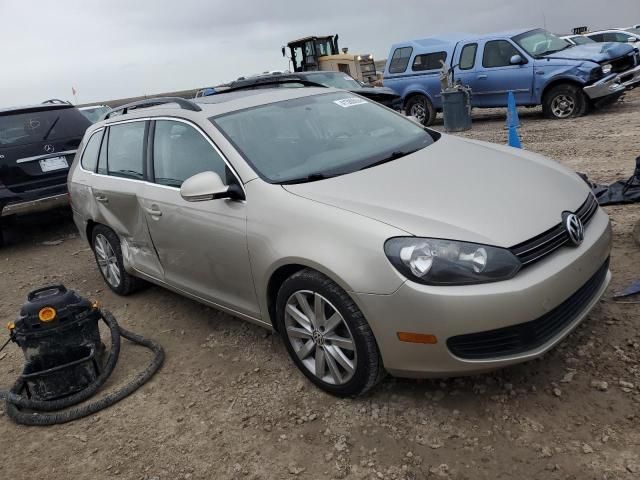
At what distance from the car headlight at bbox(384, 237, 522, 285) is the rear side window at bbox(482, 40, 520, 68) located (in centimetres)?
1039

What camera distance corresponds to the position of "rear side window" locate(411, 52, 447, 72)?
41.8ft

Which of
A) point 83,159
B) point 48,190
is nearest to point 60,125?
point 48,190

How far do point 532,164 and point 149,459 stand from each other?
270cm

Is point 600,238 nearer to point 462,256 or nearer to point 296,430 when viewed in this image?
point 462,256

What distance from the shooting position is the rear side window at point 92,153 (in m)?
4.89

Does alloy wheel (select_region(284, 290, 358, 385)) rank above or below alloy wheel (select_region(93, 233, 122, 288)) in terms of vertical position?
above

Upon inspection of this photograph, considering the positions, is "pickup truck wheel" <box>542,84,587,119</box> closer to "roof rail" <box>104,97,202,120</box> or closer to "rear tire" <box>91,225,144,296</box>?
"roof rail" <box>104,97,202,120</box>

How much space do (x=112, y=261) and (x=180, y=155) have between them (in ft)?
5.55

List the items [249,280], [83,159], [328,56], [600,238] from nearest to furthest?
1. [600,238]
2. [249,280]
3. [83,159]
4. [328,56]

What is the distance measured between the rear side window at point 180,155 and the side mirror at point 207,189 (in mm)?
132

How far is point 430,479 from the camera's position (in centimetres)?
237

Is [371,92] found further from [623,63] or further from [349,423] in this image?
[349,423]

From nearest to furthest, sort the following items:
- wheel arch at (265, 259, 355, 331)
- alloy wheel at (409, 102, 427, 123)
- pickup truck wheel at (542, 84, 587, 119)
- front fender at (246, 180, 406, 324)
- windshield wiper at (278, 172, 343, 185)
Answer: front fender at (246, 180, 406, 324) → wheel arch at (265, 259, 355, 331) → windshield wiper at (278, 172, 343, 185) → pickup truck wheel at (542, 84, 587, 119) → alloy wheel at (409, 102, 427, 123)

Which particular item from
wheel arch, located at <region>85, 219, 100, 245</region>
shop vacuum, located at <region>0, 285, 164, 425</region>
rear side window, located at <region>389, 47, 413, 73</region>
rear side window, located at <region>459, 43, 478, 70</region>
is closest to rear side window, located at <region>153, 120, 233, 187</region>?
shop vacuum, located at <region>0, 285, 164, 425</region>
